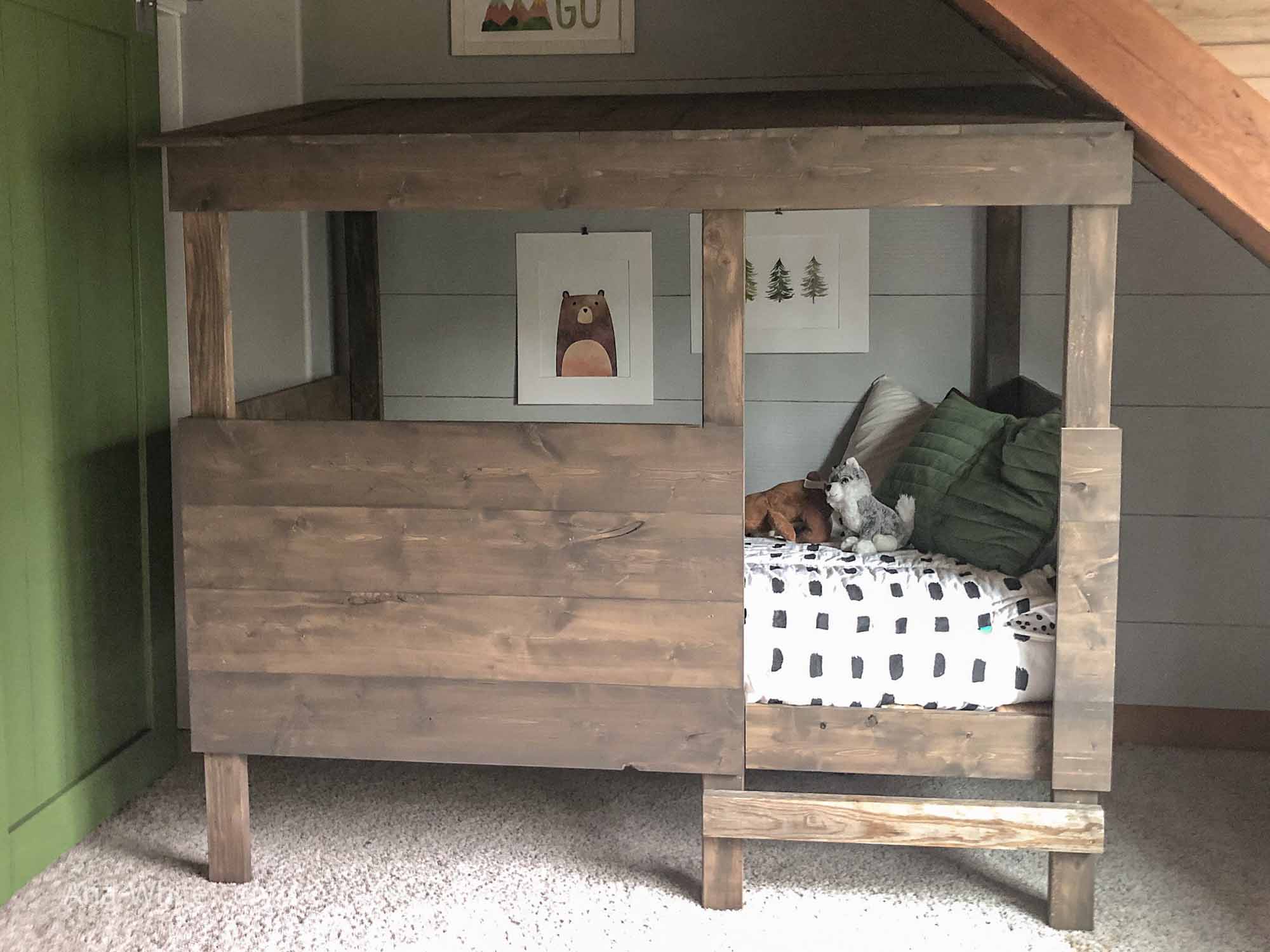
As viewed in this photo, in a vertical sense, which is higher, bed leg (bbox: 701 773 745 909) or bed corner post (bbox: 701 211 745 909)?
bed corner post (bbox: 701 211 745 909)

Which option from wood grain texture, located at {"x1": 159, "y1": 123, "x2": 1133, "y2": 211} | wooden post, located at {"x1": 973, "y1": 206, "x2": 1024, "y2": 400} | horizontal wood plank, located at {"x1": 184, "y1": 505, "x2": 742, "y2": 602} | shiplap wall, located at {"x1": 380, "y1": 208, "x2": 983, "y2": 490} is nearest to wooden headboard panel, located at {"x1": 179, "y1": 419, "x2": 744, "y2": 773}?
horizontal wood plank, located at {"x1": 184, "y1": 505, "x2": 742, "y2": 602}

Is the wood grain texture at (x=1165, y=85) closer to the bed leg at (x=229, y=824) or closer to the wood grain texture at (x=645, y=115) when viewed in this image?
the wood grain texture at (x=645, y=115)

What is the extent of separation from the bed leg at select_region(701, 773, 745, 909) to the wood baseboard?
1360 mm

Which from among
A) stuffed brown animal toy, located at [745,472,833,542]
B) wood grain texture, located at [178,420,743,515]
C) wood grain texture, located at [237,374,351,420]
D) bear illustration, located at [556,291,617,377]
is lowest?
stuffed brown animal toy, located at [745,472,833,542]

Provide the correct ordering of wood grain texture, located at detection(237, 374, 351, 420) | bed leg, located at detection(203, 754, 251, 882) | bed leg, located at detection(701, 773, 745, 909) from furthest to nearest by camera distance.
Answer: wood grain texture, located at detection(237, 374, 351, 420), bed leg, located at detection(203, 754, 251, 882), bed leg, located at detection(701, 773, 745, 909)

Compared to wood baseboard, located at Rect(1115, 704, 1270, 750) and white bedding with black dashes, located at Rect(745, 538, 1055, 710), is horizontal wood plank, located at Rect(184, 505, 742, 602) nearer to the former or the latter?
white bedding with black dashes, located at Rect(745, 538, 1055, 710)

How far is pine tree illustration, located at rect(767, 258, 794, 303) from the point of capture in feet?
10.6

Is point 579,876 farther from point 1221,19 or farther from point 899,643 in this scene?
point 1221,19

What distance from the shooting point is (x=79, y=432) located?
270 cm

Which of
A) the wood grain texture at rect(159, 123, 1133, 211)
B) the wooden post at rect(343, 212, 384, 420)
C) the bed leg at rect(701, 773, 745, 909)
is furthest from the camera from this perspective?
the wooden post at rect(343, 212, 384, 420)

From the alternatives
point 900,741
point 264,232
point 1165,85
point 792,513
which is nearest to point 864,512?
point 792,513

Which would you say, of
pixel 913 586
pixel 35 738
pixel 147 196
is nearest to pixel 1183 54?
pixel 913 586

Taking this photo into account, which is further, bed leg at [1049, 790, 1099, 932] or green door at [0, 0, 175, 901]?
green door at [0, 0, 175, 901]

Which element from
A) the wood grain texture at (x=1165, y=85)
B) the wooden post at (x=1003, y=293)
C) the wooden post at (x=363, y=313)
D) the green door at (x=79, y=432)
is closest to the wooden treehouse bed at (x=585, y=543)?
the wood grain texture at (x=1165, y=85)
